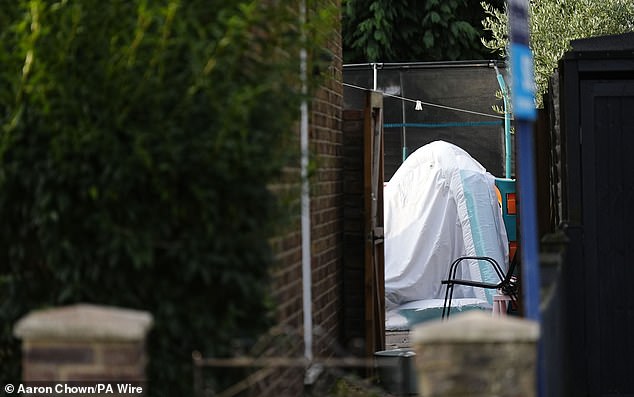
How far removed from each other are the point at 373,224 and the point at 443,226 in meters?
6.81

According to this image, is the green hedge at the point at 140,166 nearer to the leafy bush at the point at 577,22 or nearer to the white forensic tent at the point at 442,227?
the white forensic tent at the point at 442,227

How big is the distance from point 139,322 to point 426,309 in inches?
433

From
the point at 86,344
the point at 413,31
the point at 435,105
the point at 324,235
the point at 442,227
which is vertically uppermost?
the point at 413,31

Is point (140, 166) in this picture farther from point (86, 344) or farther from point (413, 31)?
point (413, 31)

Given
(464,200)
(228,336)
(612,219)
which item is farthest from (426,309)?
(228,336)

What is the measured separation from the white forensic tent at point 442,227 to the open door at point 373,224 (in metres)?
5.73

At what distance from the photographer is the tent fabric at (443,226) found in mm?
15617

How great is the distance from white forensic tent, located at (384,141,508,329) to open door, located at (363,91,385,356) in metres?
5.73

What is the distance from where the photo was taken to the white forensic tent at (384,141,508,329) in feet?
51.1

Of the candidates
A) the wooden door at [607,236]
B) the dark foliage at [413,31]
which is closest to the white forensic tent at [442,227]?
the wooden door at [607,236]

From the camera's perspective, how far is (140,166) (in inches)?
170

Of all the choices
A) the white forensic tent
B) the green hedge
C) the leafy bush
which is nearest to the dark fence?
the leafy bush

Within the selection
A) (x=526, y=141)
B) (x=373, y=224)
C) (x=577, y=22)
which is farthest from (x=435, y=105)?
(x=526, y=141)

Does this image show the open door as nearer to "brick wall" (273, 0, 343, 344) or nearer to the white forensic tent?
"brick wall" (273, 0, 343, 344)
